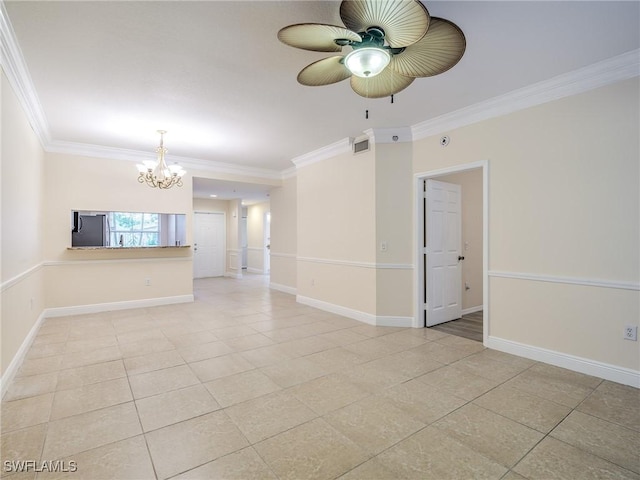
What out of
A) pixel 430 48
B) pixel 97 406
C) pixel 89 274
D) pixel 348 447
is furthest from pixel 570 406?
pixel 89 274

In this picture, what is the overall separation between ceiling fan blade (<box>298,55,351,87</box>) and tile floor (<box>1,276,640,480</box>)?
242 centimetres

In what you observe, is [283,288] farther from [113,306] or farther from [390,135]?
[390,135]

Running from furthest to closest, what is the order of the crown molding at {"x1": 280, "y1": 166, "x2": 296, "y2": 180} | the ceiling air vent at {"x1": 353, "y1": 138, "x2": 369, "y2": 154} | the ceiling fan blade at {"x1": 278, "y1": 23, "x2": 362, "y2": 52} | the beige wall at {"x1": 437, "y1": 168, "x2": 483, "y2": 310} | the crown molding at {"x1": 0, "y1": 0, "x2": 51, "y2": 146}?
the crown molding at {"x1": 280, "y1": 166, "x2": 296, "y2": 180} < the beige wall at {"x1": 437, "y1": 168, "x2": 483, "y2": 310} < the ceiling air vent at {"x1": 353, "y1": 138, "x2": 369, "y2": 154} < the crown molding at {"x1": 0, "y1": 0, "x2": 51, "y2": 146} < the ceiling fan blade at {"x1": 278, "y1": 23, "x2": 362, "y2": 52}

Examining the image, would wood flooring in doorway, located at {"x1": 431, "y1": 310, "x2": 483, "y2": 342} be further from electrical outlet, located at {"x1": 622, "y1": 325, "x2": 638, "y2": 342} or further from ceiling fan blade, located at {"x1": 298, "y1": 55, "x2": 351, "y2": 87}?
ceiling fan blade, located at {"x1": 298, "y1": 55, "x2": 351, "y2": 87}

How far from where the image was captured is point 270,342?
3.89 m

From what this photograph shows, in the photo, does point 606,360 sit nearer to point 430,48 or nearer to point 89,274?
point 430,48

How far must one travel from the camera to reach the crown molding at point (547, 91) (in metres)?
2.74

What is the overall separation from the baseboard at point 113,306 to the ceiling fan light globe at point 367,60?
214 inches

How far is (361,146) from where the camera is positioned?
4.79 meters

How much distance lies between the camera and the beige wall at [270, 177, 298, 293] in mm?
7223

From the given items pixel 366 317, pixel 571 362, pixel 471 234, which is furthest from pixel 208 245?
pixel 571 362

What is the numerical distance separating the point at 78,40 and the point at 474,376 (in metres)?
4.29

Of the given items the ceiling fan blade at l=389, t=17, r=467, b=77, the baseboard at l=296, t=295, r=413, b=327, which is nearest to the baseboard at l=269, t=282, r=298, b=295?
the baseboard at l=296, t=295, r=413, b=327

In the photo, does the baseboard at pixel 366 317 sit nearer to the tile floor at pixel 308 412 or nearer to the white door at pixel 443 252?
the white door at pixel 443 252
